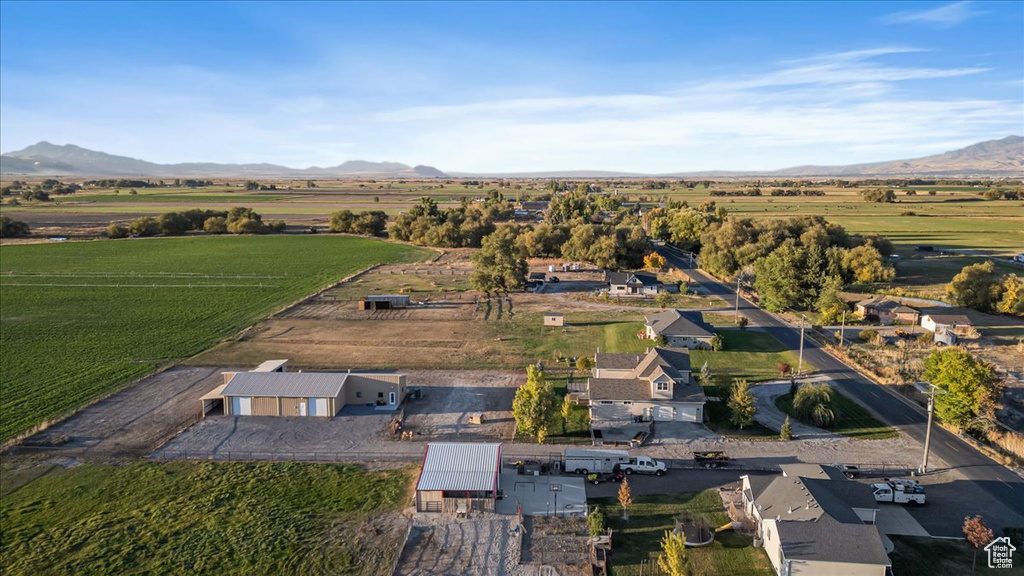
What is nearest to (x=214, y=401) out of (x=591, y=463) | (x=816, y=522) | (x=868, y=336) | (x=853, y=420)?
(x=591, y=463)

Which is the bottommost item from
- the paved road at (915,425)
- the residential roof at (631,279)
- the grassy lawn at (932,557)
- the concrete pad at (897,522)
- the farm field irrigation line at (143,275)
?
the grassy lawn at (932,557)

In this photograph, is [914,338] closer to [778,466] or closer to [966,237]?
[778,466]

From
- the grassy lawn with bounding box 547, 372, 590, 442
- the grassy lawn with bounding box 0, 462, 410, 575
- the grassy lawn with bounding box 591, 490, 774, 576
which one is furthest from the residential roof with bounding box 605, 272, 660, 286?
the grassy lawn with bounding box 0, 462, 410, 575

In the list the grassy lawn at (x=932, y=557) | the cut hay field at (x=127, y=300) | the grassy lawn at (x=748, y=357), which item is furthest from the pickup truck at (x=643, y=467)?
the cut hay field at (x=127, y=300)

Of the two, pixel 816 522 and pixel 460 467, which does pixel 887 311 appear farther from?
pixel 460 467

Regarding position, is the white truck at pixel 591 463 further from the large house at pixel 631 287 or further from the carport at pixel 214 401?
the large house at pixel 631 287

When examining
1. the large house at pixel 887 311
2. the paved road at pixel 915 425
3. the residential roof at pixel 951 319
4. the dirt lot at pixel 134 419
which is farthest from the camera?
the large house at pixel 887 311
